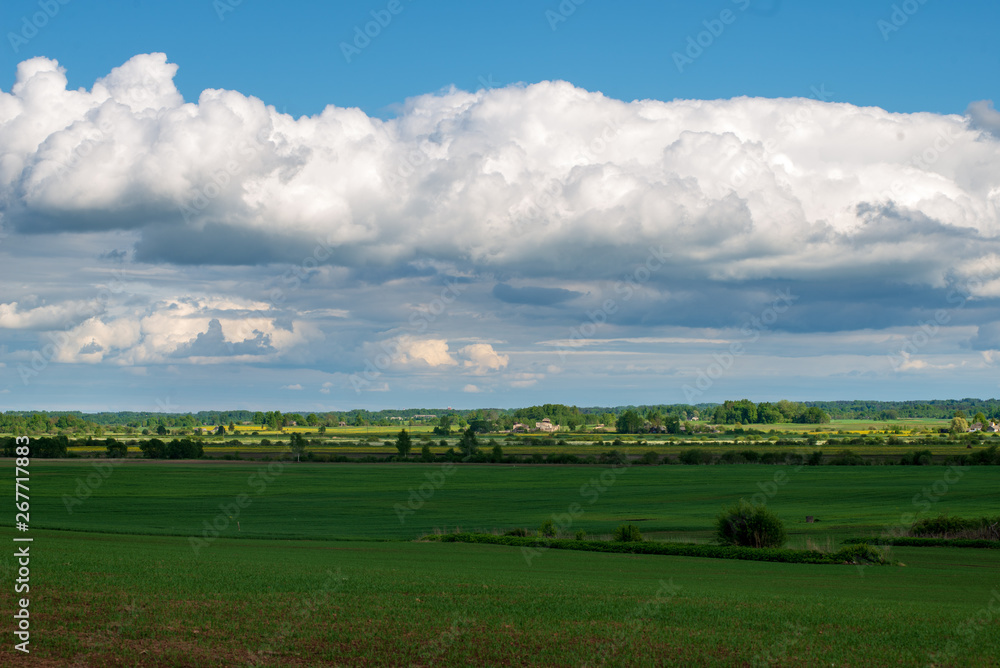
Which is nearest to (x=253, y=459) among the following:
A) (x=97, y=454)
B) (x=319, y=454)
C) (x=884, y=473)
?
(x=319, y=454)

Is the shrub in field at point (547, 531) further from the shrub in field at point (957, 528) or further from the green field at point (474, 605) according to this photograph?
the shrub in field at point (957, 528)

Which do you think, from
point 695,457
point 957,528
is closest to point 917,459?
point 695,457

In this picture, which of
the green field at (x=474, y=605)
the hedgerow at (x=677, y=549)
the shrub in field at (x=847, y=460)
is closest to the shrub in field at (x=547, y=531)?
the hedgerow at (x=677, y=549)

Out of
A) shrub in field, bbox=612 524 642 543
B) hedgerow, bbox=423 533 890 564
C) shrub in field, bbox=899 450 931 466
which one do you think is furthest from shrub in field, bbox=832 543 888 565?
shrub in field, bbox=899 450 931 466

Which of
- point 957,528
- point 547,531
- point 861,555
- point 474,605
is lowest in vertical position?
point 547,531

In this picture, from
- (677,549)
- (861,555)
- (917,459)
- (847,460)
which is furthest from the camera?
(847,460)

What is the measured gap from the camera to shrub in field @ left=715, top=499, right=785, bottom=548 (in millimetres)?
42969

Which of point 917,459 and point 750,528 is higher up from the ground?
point 750,528

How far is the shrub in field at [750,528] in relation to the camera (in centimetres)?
4297

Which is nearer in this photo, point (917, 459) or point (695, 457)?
point (917, 459)

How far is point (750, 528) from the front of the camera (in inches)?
1708

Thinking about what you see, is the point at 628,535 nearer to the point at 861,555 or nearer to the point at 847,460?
the point at 861,555

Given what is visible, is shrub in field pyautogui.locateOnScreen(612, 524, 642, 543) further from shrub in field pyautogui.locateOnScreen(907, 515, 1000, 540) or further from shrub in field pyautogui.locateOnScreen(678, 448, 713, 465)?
shrub in field pyautogui.locateOnScreen(678, 448, 713, 465)

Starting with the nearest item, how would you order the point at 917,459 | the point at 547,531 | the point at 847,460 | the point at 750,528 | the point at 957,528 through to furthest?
the point at 750,528 < the point at 957,528 < the point at 547,531 < the point at 917,459 < the point at 847,460
